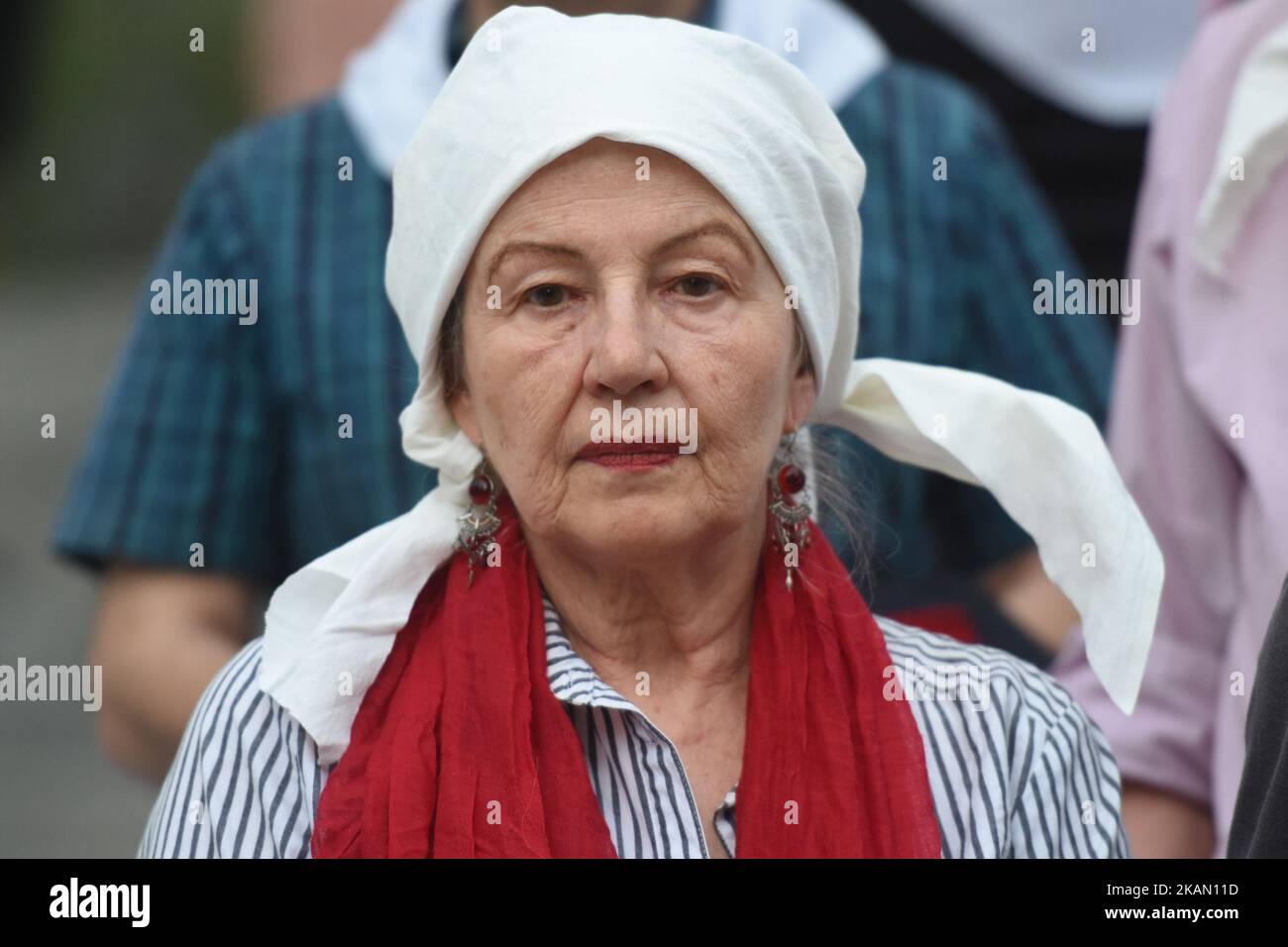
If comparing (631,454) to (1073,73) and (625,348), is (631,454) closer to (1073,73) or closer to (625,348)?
(625,348)

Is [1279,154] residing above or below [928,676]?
above

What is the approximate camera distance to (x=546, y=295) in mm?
2350

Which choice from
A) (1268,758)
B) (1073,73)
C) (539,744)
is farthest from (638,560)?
(1073,73)

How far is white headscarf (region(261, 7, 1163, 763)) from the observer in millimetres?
2320

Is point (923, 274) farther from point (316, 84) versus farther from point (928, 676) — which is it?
point (316, 84)

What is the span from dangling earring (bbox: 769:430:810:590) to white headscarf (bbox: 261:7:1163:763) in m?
0.12

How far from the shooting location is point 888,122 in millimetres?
3709

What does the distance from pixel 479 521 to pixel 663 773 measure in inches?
16.0

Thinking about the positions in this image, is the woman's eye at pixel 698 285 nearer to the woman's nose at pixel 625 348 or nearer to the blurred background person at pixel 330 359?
the woman's nose at pixel 625 348

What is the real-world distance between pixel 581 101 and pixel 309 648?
0.76 meters

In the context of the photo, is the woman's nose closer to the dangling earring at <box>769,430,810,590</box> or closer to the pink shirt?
the dangling earring at <box>769,430,810,590</box>

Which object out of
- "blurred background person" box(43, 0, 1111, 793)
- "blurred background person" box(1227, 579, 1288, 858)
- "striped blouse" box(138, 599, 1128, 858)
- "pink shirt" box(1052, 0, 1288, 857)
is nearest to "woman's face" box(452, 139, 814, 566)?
"striped blouse" box(138, 599, 1128, 858)

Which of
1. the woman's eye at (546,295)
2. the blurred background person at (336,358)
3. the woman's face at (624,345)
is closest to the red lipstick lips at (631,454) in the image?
the woman's face at (624,345)
